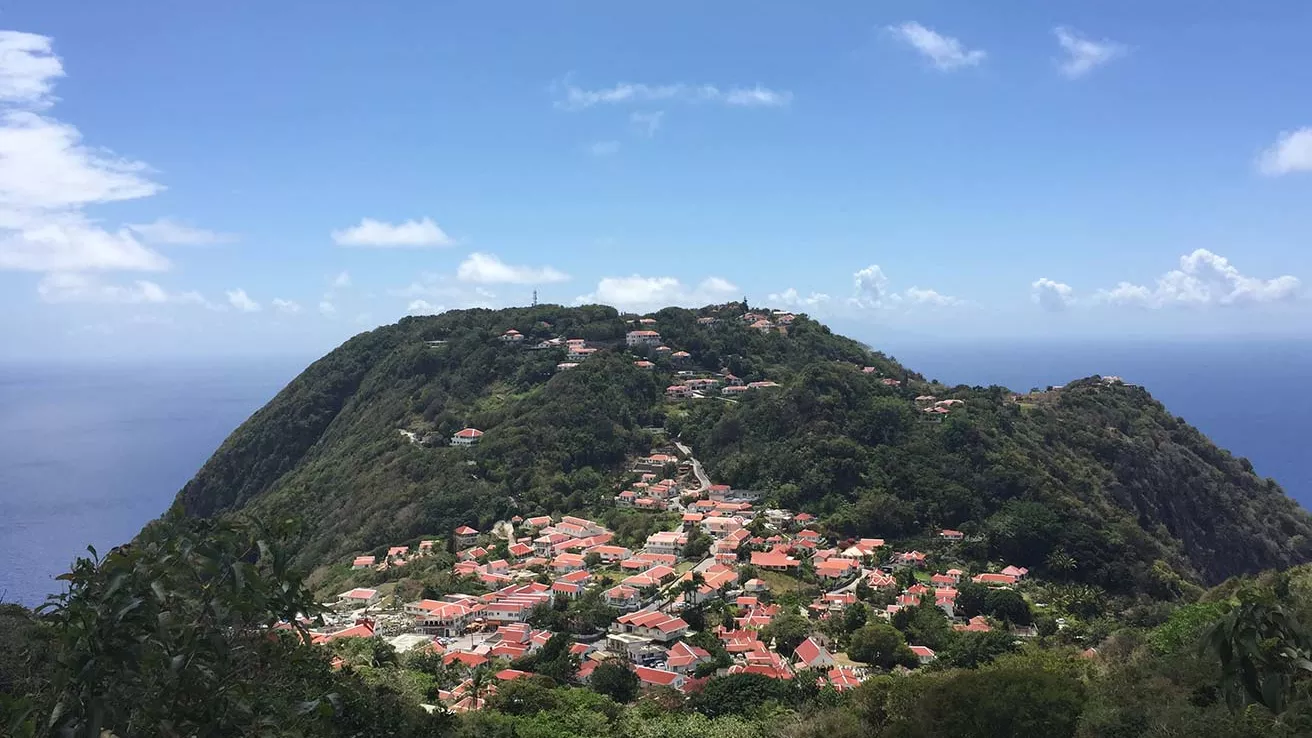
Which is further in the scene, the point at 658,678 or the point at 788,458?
the point at 788,458

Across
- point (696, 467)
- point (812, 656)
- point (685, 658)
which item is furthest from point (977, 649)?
point (696, 467)

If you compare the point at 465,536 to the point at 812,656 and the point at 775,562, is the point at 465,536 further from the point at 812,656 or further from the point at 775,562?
the point at 812,656

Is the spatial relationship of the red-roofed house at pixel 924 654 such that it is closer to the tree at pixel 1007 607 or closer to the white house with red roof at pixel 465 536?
the tree at pixel 1007 607

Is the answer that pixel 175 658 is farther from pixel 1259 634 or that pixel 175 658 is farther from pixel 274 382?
pixel 274 382

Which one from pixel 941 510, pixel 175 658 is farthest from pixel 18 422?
pixel 175 658

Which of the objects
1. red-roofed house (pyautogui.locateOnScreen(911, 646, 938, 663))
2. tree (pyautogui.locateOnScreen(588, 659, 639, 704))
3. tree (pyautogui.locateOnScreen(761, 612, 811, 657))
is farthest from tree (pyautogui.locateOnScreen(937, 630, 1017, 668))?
tree (pyautogui.locateOnScreen(588, 659, 639, 704))
